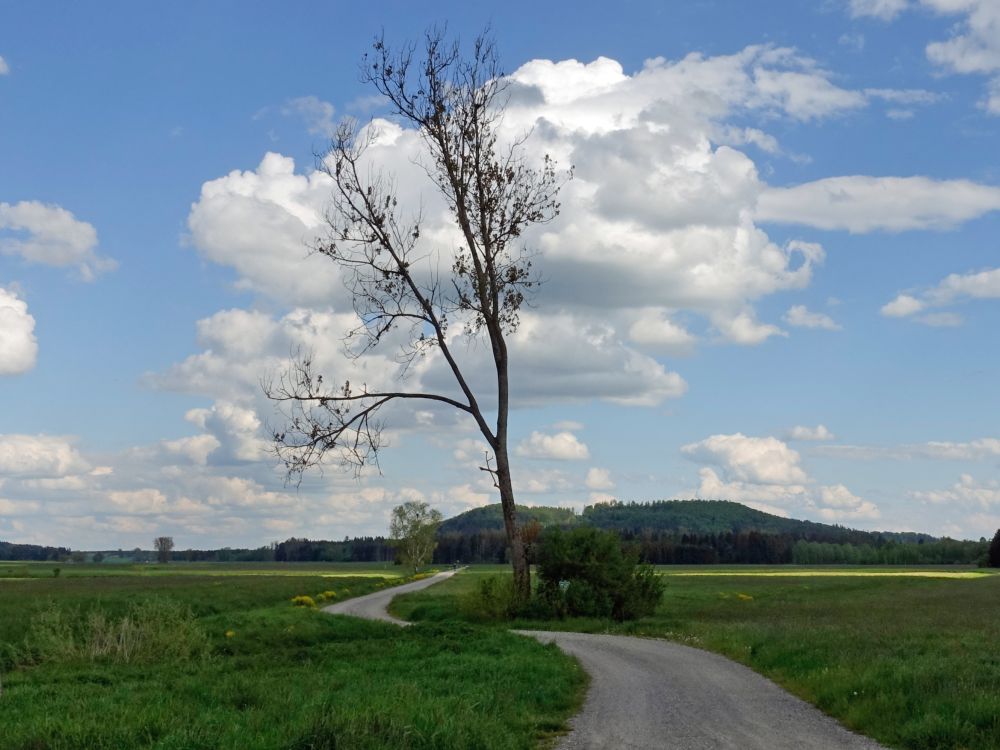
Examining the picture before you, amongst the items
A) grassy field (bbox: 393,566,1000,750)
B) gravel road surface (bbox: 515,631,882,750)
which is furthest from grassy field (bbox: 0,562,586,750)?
grassy field (bbox: 393,566,1000,750)

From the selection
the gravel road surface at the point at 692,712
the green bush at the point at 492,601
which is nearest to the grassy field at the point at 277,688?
the gravel road surface at the point at 692,712

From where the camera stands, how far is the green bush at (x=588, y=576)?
3534cm

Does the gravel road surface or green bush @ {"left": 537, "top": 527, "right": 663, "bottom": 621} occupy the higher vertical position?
green bush @ {"left": 537, "top": 527, "right": 663, "bottom": 621}

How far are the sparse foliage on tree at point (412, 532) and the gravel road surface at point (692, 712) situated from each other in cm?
12173

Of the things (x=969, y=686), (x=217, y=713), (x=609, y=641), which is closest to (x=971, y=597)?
(x=609, y=641)

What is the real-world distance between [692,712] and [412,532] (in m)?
130

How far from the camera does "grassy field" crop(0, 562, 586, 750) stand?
11.4m

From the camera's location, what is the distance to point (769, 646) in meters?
22.4

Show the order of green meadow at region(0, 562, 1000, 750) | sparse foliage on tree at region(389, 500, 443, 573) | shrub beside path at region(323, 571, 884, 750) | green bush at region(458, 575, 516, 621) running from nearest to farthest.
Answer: green meadow at region(0, 562, 1000, 750)
shrub beside path at region(323, 571, 884, 750)
green bush at region(458, 575, 516, 621)
sparse foliage on tree at region(389, 500, 443, 573)

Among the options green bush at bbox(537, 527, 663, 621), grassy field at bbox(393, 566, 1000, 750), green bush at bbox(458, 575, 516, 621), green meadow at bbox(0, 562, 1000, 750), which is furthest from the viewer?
green bush at bbox(458, 575, 516, 621)

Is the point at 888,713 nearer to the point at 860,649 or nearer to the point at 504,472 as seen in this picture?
the point at 860,649

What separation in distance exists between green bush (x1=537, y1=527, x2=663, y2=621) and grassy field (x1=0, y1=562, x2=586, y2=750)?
25.3 feet

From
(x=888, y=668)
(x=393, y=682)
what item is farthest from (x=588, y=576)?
(x=393, y=682)

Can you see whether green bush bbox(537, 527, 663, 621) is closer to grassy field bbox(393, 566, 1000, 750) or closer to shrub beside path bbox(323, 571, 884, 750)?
grassy field bbox(393, 566, 1000, 750)
